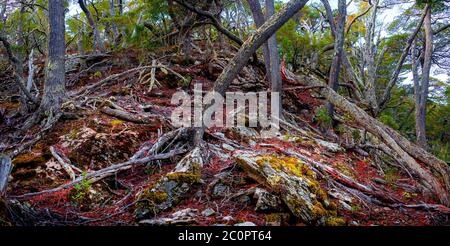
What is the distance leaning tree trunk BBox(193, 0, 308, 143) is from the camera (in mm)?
4676

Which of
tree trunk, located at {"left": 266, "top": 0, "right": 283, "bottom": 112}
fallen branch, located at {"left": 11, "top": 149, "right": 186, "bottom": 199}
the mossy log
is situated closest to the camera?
the mossy log

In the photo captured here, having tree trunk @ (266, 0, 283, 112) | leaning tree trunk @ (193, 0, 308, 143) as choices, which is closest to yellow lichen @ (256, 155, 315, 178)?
leaning tree trunk @ (193, 0, 308, 143)

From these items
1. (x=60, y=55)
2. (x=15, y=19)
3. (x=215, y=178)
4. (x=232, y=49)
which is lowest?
(x=215, y=178)

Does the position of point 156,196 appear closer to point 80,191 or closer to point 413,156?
point 80,191

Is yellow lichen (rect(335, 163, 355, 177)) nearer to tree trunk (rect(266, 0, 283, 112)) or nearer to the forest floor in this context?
the forest floor

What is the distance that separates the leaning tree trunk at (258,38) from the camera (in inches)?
184

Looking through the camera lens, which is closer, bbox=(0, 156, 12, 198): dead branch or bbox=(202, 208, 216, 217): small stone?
bbox=(0, 156, 12, 198): dead branch

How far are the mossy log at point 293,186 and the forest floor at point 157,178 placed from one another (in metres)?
0.09

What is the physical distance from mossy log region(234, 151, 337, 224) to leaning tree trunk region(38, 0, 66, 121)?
12.2 feet

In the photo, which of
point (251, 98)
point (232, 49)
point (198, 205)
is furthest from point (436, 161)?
point (232, 49)

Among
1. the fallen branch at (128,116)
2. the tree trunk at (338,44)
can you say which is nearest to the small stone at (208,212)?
the fallen branch at (128,116)

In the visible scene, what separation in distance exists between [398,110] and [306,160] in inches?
698

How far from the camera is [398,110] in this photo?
19.1m

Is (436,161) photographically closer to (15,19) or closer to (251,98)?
(251,98)
